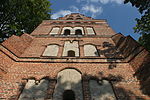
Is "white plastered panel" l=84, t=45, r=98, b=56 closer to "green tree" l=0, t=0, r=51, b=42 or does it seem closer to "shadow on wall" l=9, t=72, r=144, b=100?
"shadow on wall" l=9, t=72, r=144, b=100

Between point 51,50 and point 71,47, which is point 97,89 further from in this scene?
point 51,50

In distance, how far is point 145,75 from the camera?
463 cm

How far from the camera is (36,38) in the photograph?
8867 millimetres

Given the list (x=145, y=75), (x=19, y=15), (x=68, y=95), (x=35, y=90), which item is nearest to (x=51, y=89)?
(x=35, y=90)

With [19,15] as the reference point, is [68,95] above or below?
below

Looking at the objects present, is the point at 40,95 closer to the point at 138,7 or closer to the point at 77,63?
the point at 77,63

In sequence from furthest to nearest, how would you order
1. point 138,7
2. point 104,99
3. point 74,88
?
point 138,7, point 74,88, point 104,99

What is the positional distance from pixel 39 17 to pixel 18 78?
11.8m

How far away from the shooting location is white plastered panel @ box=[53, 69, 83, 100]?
4.41 m

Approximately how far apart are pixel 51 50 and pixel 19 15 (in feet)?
28.4

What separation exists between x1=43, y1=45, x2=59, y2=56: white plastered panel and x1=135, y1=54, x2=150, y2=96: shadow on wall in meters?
4.13

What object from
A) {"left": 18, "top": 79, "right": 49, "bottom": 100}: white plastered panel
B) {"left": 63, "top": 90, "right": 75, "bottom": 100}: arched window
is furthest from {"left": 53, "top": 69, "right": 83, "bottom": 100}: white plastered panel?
{"left": 18, "top": 79, "right": 49, "bottom": 100}: white plastered panel

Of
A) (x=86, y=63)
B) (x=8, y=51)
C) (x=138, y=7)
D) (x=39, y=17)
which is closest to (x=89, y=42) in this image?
(x=86, y=63)

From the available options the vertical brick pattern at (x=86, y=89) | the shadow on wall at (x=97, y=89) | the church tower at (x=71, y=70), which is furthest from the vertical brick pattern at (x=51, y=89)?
the vertical brick pattern at (x=86, y=89)
